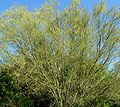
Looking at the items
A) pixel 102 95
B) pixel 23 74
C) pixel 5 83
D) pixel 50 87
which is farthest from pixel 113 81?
pixel 5 83

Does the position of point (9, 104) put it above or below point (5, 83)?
below

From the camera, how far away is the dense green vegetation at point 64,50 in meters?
21.7

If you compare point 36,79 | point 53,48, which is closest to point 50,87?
point 36,79

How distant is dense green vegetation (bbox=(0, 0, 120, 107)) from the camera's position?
71.3ft

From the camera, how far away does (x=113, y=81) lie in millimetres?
22625

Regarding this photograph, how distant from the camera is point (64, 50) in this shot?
71.9 feet

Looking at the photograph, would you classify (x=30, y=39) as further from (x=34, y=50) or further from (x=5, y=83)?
(x=5, y=83)

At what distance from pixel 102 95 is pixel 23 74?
5327 mm

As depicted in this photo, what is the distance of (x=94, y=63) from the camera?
22203 mm

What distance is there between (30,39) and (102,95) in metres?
6.00

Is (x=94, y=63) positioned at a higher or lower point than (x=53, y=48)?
lower

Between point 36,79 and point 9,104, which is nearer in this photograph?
point 36,79

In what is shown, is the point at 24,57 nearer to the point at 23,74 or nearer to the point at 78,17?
the point at 23,74

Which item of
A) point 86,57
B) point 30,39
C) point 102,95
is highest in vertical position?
point 30,39
